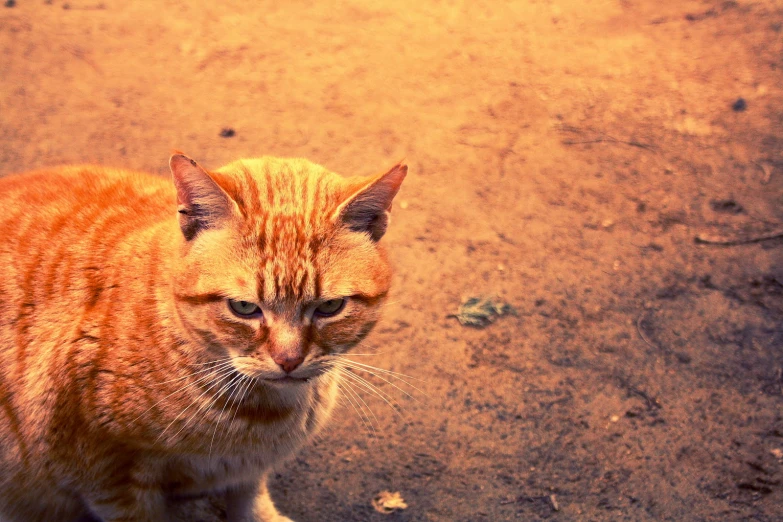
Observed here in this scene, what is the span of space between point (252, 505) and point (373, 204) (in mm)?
1264

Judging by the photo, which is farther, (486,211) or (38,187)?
(486,211)

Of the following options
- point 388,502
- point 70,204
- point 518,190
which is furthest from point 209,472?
point 518,190

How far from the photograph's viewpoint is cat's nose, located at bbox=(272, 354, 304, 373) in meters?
2.09

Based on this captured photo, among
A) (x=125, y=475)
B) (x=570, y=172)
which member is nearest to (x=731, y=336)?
(x=570, y=172)

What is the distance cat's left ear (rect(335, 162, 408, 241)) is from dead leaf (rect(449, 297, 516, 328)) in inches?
51.6

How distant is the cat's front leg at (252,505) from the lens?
2701mm

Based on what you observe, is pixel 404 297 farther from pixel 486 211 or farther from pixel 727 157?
pixel 727 157

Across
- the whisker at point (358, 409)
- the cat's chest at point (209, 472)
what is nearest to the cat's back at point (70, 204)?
the cat's chest at point (209, 472)

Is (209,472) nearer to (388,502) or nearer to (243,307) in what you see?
(243,307)

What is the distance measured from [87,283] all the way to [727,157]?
361cm

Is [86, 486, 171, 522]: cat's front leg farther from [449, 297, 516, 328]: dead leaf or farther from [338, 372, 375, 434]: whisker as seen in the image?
[449, 297, 516, 328]: dead leaf

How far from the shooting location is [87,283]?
2320mm

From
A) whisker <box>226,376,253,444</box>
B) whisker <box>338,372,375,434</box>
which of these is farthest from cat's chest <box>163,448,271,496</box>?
whisker <box>338,372,375,434</box>

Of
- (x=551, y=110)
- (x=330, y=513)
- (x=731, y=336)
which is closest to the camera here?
(x=330, y=513)
